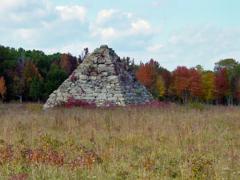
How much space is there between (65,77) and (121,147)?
163ft

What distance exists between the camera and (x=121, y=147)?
940cm

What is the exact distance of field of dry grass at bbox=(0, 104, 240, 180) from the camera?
22.3 feet

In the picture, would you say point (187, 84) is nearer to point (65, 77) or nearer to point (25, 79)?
point (65, 77)

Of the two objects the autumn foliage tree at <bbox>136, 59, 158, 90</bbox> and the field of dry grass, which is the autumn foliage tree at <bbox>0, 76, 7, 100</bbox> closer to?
the autumn foliage tree at <bbox>136, 59, 158, 90</bbox>

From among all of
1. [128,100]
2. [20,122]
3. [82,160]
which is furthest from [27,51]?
[82,160]

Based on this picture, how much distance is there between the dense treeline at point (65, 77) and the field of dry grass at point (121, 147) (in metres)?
42.7

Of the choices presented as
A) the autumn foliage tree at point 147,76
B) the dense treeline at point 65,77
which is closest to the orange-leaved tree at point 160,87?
the dense treeline at point 65,77

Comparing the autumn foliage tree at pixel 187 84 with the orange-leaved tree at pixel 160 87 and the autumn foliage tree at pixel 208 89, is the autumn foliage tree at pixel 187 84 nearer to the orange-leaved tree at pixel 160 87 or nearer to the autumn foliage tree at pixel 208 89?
the autumn foliage tree at pixel 208 89

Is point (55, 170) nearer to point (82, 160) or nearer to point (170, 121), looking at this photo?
point (82, 160)

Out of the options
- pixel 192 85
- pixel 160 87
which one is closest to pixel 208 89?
pixel 192 85

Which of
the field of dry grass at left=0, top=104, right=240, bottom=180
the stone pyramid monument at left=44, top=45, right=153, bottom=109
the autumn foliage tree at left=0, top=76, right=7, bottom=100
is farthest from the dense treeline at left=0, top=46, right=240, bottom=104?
the field of dry grass at left=0, top=104, right=240, bottom=180

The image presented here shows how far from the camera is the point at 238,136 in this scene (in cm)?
1078

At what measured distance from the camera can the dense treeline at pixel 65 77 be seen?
5781 centimetres

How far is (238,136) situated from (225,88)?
61.6 meters
